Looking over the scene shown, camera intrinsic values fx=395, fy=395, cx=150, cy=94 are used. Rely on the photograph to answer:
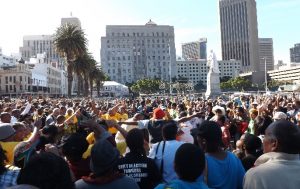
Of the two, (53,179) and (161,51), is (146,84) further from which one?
(53,179)

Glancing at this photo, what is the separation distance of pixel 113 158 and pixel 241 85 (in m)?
144

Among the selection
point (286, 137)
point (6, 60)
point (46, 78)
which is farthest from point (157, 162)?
point (6, 60)

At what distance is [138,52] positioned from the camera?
580 ft

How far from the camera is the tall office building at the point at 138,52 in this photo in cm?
17212

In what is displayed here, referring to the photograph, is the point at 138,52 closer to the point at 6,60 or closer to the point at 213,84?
the point at 6,60

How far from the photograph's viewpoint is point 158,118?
8453 mm

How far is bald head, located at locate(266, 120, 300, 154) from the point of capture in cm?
343

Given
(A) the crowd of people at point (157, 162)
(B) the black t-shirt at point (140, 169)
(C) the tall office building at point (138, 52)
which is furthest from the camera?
(C) the tall office building at point (138, 52)

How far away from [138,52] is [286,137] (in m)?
174

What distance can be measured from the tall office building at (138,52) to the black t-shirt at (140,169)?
167 m

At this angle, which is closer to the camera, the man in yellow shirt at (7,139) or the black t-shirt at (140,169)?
the black t-shirt at (140,169)

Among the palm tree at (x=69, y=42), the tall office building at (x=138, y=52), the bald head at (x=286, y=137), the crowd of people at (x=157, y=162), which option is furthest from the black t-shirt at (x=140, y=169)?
the tall office building at (x=138, y=52)

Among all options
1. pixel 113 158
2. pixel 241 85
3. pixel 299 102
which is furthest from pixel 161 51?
pixel 113 158

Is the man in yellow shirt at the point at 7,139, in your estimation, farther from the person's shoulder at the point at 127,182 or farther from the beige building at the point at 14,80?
the beige building at the point at 14,80
